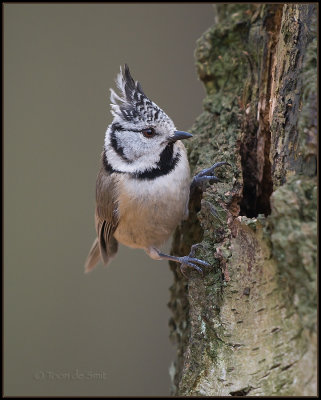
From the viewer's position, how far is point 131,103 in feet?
9.84

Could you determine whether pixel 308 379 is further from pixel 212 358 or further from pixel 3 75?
pixel 3 75

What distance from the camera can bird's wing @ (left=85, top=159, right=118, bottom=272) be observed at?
10.3ft

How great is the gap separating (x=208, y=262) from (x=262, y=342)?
469 mm

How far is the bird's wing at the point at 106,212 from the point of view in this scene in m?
3.14

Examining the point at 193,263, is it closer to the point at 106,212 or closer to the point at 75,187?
the point at 106,212

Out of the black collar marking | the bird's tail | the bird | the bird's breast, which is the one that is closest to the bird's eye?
the bird

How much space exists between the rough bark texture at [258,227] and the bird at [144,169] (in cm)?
16

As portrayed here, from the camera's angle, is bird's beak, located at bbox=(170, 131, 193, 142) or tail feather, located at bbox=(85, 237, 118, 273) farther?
tail feather, located at bbox=(85, 237, 118, 273)

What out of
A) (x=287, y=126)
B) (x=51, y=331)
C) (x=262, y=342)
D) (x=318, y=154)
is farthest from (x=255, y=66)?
(x=51, y=331)

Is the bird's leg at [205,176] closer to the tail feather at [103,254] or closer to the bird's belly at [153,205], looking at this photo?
the bird's belly at [153,205]

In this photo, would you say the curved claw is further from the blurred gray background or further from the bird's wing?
the blurred gray background

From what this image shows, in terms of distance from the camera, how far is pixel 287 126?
231cm

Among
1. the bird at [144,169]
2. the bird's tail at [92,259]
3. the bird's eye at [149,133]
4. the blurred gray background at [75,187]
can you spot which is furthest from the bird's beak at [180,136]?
the blurred gray background at [75,187]

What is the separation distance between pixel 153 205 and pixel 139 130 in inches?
18.3
